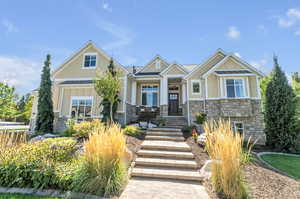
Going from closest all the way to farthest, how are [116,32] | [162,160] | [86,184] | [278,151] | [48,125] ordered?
[86,184] < [162,160] < [278,151] < [116,32] < [48,125]

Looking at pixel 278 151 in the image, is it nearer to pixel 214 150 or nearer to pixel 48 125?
pixel 214 150

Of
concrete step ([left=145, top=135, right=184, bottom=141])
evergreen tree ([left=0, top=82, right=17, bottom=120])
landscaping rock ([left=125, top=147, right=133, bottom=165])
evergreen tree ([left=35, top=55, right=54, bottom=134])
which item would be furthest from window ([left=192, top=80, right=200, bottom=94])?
evergreen tree ([left=0, top=82, right=17, bottom=120])

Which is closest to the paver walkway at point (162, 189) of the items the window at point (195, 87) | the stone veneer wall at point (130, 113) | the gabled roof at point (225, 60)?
the stone veneer wall at point (130, 113)

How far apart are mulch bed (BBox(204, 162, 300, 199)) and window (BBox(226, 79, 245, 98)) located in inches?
295

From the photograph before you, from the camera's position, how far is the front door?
14494 millimetres

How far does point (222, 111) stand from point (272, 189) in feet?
24.8

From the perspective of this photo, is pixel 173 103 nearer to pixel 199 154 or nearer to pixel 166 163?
pixel 199 154

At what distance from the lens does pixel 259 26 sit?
7941 mm

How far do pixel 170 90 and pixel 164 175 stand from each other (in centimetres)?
1114

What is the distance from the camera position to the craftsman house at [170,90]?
1084 centimetres

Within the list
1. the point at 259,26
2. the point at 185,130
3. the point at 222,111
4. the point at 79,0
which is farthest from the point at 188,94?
the point at 79,0

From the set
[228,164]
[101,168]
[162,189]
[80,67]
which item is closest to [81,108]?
[80,67]

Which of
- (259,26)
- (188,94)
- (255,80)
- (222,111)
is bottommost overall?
(222,111)

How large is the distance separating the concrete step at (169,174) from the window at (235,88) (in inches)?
329
